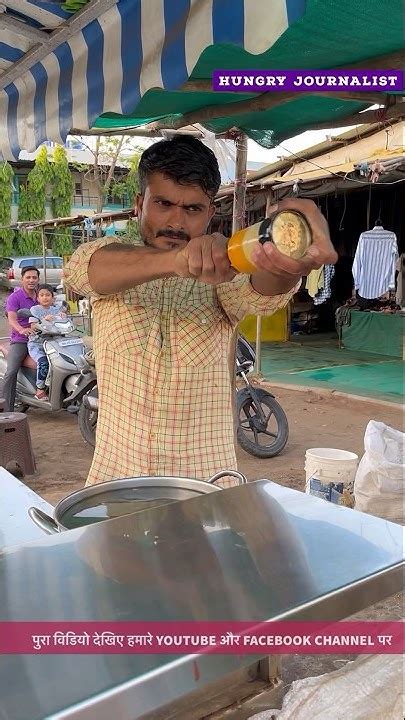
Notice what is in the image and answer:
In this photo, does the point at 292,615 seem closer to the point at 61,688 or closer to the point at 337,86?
the point at 61,688

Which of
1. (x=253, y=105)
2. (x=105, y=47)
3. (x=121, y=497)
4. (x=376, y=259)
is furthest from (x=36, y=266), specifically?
(x=121, y=497)

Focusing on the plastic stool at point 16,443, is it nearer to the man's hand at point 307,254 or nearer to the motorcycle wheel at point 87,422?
the motorcycle wheel at point 87,422

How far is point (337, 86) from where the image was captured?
2.18 metres

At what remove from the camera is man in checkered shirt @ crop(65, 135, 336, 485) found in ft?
5.27

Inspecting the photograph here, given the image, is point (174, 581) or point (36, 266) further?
point (36, 266)

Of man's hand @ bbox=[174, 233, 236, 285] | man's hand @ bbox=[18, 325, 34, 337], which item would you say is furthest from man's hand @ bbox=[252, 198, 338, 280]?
→ man's hand @ bbox=[18, 325, 34, 337]

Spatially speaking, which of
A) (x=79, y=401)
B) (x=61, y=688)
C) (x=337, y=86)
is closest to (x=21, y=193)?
(x=79, y=401)

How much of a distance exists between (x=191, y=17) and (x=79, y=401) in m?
4.41

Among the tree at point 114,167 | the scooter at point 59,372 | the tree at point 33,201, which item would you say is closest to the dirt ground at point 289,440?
the scooter at point 59,372

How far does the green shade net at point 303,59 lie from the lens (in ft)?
5.70

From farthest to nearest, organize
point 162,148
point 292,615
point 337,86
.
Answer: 1. point 337,86
2. point 162,148
3. point 292,615

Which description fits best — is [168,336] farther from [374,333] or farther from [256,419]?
[374,333]

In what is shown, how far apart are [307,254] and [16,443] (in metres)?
3.86

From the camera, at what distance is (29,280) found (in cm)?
624
